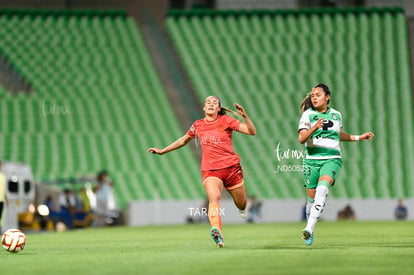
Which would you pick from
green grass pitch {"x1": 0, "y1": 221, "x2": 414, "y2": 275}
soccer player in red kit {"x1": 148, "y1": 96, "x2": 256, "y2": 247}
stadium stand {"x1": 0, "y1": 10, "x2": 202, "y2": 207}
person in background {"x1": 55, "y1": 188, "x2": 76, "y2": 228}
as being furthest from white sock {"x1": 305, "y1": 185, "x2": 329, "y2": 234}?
stadium stand {"x1": 0, "y1": 10, "x2": 202, "y2": 207}

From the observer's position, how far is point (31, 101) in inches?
1521

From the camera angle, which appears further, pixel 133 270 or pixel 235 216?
pixel 235 216

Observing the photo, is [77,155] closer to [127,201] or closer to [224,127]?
[127,201]

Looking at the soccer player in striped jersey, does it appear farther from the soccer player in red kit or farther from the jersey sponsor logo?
the soccer player in red kit

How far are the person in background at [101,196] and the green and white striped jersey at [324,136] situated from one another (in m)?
16.9

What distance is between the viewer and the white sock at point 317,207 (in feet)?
40.4

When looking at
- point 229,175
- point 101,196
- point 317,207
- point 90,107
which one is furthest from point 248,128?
point 90,107

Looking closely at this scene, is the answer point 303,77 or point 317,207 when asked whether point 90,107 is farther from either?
point 317,207

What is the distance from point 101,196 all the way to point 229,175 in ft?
53.5

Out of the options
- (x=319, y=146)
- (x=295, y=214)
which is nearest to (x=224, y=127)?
(x=319, y=146)

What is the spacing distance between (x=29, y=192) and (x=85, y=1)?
→ 636 inches

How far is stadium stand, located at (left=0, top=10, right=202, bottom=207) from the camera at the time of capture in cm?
3528

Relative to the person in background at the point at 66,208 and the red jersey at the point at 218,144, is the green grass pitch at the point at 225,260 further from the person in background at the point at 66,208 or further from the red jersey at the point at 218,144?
the person in background at the point at 66,208

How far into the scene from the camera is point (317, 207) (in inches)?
487
